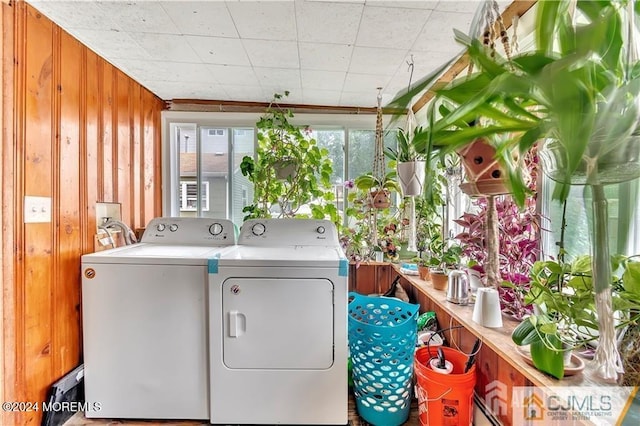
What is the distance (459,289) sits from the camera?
142 centimetres

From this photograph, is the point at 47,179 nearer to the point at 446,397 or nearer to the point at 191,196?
the point at 191,196

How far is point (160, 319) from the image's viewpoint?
1464 millimetres

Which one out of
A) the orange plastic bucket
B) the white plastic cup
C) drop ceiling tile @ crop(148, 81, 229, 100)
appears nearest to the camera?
the white plastic cup

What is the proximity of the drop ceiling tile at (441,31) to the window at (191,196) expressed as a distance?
213cm

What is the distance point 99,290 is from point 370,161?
2288 millimetres

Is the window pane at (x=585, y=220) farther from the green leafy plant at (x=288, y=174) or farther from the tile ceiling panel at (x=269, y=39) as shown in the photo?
the green leafy plant at (x=288, y=174)

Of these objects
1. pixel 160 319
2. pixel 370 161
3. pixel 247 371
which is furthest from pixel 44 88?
pixel 370 161

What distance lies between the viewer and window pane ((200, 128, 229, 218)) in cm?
274

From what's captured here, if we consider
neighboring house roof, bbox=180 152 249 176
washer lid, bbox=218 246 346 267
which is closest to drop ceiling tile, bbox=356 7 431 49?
washer lid, bbox=218 246 346 267

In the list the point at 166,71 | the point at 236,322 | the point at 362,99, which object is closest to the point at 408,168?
the point at 362,99

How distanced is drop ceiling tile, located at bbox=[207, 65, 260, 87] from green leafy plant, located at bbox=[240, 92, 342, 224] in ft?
0.89

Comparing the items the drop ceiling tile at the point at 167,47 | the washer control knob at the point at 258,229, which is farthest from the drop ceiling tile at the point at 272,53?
the washer control knob at the point at 258,229

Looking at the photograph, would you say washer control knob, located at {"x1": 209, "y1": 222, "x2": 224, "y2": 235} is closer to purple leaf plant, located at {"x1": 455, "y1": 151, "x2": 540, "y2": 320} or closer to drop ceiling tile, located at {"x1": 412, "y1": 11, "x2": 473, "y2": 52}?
purple leaf plant, located at {"x1": 455, "y1": 151, "x2": 540, "y2": 320}

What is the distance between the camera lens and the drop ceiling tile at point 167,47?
1.67 meters
